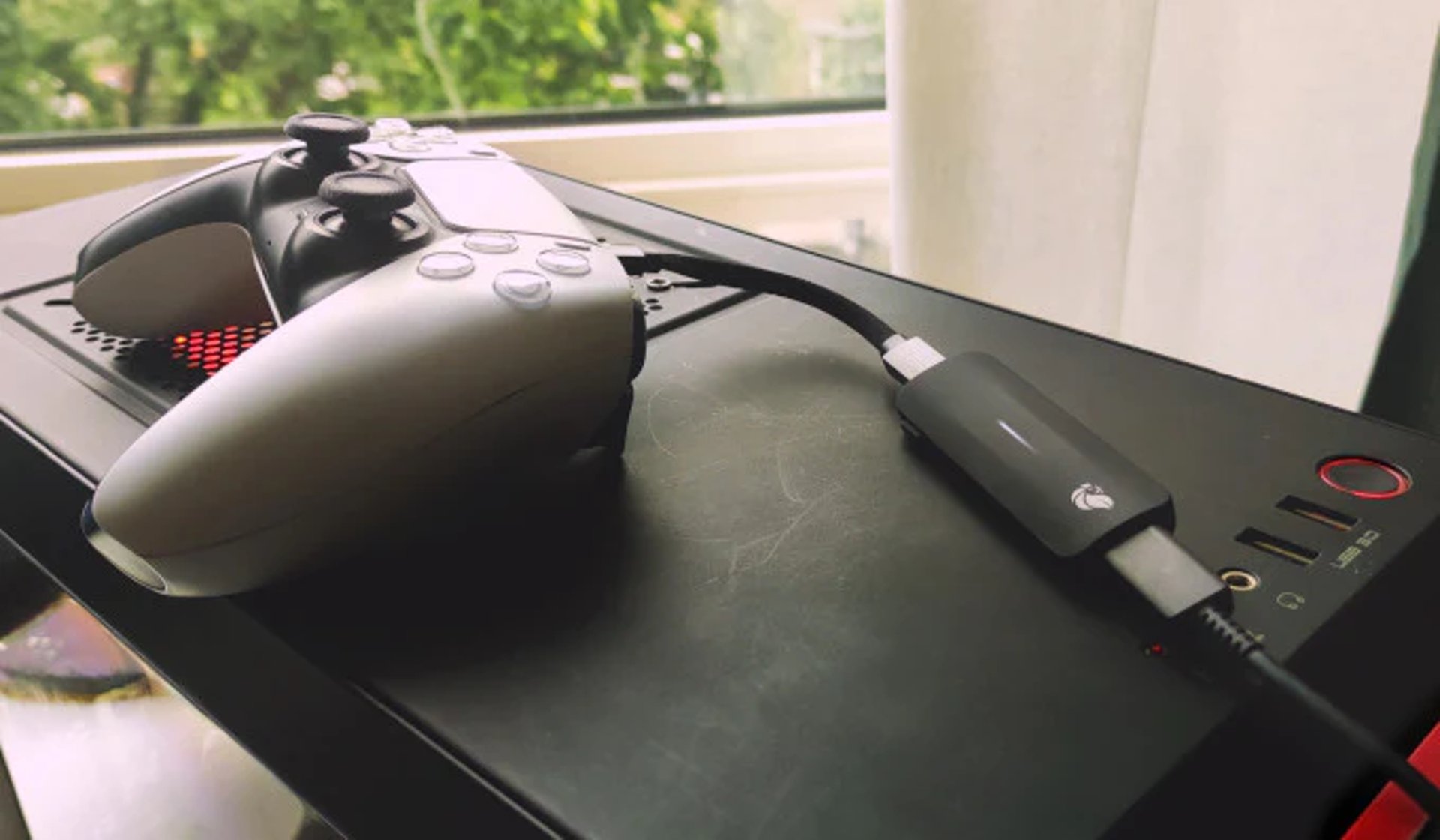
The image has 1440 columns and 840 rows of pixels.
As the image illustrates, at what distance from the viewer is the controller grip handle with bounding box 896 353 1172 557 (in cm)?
35

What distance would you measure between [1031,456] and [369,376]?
0.19 metres

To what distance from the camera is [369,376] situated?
0.34 meters

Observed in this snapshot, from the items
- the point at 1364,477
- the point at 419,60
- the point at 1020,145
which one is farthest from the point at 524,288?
the point at 419,60

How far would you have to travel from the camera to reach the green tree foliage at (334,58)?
103 cm

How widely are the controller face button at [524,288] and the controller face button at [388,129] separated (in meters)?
0.17

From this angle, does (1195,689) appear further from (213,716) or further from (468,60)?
(468,60)

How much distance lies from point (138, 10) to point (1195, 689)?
100cm

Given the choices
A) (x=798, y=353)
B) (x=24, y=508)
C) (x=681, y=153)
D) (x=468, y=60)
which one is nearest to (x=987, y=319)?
(x=798, y=353)

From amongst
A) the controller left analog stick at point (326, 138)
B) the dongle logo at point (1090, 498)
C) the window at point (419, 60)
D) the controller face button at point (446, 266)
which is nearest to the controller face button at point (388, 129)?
the controller left analog stick at point (326, 138)

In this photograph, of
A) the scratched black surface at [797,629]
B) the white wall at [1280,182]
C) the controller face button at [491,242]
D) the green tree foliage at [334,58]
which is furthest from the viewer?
the green tree foliage at [334,58]

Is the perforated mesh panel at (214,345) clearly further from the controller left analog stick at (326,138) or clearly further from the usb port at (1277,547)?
the usb port at (1277,547)

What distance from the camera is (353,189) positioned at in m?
0.40

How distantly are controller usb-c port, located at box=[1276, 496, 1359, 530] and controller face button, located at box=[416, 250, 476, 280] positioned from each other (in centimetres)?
24

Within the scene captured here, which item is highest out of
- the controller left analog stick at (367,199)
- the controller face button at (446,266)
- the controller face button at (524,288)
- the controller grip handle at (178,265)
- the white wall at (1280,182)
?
the controller left analog stick at (367,199)
